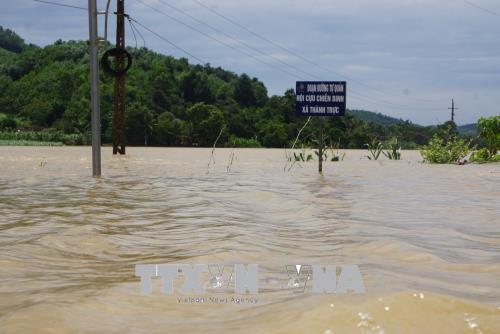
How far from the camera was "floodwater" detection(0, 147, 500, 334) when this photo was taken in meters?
2.08

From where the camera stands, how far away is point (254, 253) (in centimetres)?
377

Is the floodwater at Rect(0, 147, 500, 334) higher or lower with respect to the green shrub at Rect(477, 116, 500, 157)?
lower

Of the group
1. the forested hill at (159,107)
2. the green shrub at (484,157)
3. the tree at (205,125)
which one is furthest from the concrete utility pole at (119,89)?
the tree at (205,125)

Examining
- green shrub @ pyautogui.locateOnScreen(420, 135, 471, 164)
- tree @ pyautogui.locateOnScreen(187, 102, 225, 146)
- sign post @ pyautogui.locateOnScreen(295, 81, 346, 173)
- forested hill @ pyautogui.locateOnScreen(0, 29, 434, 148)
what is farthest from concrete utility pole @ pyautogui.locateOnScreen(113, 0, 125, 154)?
tree @ pyautogui.locateOnScreen(187, 102, 225, 146)

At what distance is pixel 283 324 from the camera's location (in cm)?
198

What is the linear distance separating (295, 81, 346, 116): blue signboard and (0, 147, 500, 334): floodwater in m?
4.38

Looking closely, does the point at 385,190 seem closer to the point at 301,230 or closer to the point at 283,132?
the point at 301,230

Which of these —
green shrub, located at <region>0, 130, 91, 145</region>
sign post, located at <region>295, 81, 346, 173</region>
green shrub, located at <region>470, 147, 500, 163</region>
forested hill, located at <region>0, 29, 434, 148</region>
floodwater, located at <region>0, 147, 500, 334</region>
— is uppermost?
forested hill, located at <region>0, 29, 434, 148</region>

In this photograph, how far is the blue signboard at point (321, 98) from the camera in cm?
1262

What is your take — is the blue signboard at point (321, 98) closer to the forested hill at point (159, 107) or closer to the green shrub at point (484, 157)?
the green shrub at point (484, 157)

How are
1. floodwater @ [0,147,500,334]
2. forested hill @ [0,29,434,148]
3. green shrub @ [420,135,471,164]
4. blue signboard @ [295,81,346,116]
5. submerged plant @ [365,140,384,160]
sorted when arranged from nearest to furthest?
floodwater @ [0,147,500,334] < blue signboard @ [295,81,346,116] < green shrub @ [420,135,471,164] < submerged plant @ [365,140,384,160] < forested hill @ [0,29,434,148]

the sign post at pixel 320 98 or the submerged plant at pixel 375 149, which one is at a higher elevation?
the sign post at pixel 320 98

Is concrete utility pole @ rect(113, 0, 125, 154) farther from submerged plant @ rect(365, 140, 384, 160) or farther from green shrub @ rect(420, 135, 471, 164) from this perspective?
green shrub @ rect(420, 135, 471, 164)

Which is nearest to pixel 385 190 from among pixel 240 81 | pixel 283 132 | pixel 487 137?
pixel 487 137
